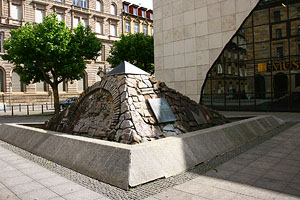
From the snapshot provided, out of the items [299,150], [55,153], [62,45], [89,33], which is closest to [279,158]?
[299,150]

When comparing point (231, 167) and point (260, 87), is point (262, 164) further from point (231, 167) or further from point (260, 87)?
point (260, 87)

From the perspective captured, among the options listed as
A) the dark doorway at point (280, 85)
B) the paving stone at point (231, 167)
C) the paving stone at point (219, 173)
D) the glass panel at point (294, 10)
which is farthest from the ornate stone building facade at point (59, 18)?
the paving stone at point (219, 173)

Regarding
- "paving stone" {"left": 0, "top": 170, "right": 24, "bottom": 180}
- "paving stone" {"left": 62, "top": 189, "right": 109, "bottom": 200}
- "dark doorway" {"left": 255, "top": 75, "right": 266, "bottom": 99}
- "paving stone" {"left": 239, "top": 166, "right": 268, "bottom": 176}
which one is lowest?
"paving stone" {"left": 0, "top": 170, "right": 24, "bottom": 180}

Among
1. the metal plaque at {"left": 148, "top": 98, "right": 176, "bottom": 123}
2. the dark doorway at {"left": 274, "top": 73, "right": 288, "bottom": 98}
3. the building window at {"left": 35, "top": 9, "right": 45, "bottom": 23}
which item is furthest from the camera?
the building window at {"left": 35, "top": 9, "right": 45, "bottom": 23}

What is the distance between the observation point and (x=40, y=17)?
3772cm

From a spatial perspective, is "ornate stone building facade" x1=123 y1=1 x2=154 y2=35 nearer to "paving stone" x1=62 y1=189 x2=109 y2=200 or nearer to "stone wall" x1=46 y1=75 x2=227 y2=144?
"stone wall" x1=46 y1=75 x2=227 y2=144

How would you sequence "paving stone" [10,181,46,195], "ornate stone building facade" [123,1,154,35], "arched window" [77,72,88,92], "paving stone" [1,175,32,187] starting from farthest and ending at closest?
"ornate stone building facade" [123,1,154,35] → "arched window" [77,72,88,92] → "paving stone" [1,175,32,187] → "paving stone" [10,181,46,195]

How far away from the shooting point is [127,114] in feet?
18.2

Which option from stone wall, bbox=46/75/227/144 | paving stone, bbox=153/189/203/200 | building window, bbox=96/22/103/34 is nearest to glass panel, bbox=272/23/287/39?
stone wall, bbox=46/75/227/144

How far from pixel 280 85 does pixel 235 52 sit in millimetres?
3828

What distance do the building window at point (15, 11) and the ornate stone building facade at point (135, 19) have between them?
19.3 m

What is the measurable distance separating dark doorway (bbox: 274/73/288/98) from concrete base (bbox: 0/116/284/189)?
36.0ft

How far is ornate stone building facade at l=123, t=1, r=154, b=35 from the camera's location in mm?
49600

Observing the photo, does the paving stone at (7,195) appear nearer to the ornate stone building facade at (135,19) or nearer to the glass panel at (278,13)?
the glass panel at (278,13)
